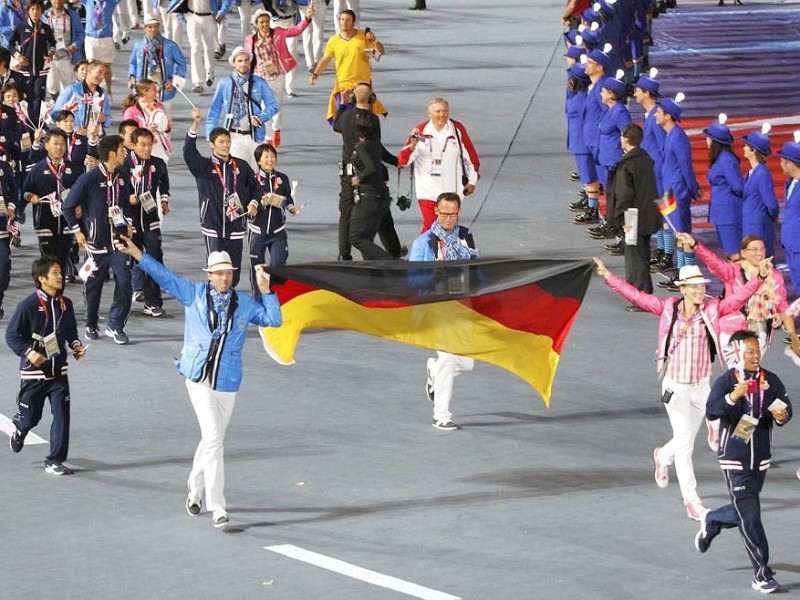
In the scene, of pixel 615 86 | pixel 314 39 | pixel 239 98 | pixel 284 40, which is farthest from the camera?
pixel 314 39

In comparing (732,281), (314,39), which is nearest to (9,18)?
(314,39)

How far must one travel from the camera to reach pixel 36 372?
14.3 metres

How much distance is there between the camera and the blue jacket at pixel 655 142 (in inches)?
794

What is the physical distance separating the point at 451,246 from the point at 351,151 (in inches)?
191

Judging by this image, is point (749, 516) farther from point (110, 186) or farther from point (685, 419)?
point (110, 186)

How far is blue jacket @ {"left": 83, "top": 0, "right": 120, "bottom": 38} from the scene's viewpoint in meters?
28.2

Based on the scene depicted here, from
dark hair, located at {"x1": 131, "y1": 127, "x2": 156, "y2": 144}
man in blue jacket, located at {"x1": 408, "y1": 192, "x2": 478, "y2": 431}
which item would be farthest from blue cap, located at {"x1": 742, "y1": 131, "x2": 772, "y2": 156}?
dark hair, located at {"x1": 131, "y1": 127, "x2": 156, "y2": 144}

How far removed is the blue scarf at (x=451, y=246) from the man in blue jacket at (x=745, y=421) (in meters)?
3.62

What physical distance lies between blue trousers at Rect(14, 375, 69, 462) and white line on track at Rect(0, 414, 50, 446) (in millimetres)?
620

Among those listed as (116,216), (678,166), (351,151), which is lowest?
(116,216)

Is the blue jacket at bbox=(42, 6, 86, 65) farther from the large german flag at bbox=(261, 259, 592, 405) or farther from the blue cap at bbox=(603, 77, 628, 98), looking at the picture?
the large german flag at bbox=(261, 259, 592, 405)

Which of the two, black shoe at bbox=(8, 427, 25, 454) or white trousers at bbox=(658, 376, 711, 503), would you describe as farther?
black shoe at bbox=(8, 427, 25, 454)

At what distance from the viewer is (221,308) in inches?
521

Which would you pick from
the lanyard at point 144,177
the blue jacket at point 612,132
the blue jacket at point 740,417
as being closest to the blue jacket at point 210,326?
the blue jacket at point 740,417
